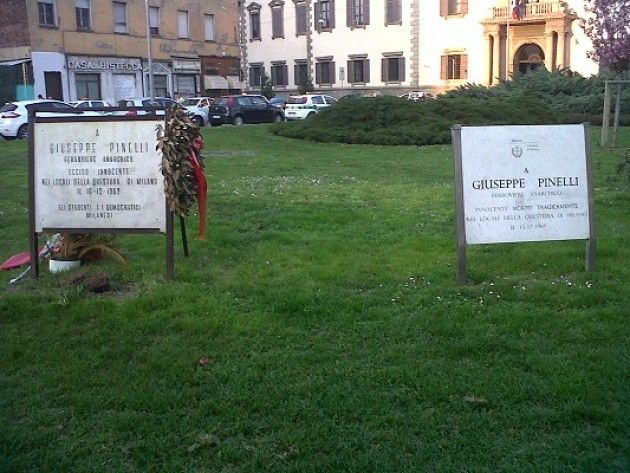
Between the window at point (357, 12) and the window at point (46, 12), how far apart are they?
79.1 ft

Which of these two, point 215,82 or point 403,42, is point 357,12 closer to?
point 403,42

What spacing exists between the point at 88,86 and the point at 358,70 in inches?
873

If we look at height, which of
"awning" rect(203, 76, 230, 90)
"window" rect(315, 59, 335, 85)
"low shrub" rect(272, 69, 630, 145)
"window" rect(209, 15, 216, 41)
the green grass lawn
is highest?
"window" rect(209, 15, 216, 41)

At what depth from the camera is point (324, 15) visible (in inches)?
2530

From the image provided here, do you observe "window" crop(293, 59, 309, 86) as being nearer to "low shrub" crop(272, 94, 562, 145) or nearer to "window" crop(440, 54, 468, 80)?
"window" crop(440, 54, 468, 80)

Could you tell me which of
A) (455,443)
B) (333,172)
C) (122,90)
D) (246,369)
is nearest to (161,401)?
(246,369)

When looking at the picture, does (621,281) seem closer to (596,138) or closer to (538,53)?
(596,138)

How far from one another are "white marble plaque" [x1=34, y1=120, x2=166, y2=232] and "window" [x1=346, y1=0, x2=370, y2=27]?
56.7 metres

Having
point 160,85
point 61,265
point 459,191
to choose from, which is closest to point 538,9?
point 160,85

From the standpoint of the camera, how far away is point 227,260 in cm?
805

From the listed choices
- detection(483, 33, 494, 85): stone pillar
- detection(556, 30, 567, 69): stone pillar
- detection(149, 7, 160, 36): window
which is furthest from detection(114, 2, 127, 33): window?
detection(556, 30, 567, 69): stone pillar

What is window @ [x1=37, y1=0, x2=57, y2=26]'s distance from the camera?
4625 cm

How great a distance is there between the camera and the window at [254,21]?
68.4 meters

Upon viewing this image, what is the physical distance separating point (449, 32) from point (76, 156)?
53169mm
